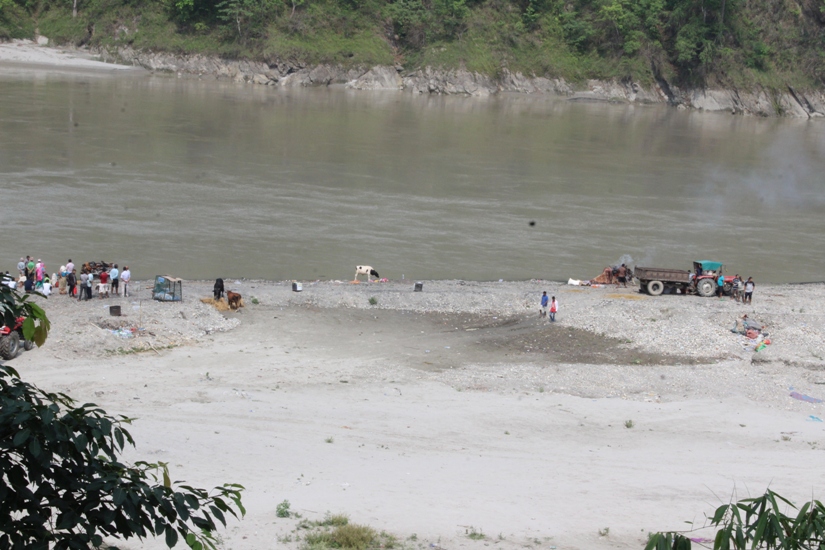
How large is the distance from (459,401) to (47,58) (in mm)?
70922

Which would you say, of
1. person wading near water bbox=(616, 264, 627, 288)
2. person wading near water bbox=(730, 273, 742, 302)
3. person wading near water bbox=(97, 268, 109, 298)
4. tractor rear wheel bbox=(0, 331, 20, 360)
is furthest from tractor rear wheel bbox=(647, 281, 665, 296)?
tractor rear wheel bbox=(0, 331, 20, 360)

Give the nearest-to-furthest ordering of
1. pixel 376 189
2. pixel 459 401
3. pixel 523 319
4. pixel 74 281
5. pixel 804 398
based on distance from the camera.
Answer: pixel 459 401 → pixel 804 398 → pixel 74 281 → pixel 523 319 → pixel 376 189

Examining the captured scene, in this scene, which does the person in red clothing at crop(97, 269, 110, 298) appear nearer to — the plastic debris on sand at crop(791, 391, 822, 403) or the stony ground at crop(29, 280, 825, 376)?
the stony ground at crop(29, 280, 825, 376)

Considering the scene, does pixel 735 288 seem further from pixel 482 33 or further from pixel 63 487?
pixel 482 33

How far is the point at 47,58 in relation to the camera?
8038cm


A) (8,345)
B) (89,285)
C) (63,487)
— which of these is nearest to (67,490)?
(63,487)

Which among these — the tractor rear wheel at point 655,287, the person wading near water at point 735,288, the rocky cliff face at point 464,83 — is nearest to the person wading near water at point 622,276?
the tractor rear wheel at point 655,287

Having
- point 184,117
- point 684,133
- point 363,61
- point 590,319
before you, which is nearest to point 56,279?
point 590,319

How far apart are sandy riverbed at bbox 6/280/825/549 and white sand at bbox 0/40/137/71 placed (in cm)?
5660

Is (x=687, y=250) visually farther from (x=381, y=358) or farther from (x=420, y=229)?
(x=381, y=358)

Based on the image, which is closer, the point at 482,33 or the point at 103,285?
the point at 103,285

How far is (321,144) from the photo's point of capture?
54125mm

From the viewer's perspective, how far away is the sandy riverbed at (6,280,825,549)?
45.8 ft

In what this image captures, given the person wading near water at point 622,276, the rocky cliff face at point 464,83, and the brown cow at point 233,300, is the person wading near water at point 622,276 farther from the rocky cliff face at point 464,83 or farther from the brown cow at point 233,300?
the rocky cliff face at point 464,83
